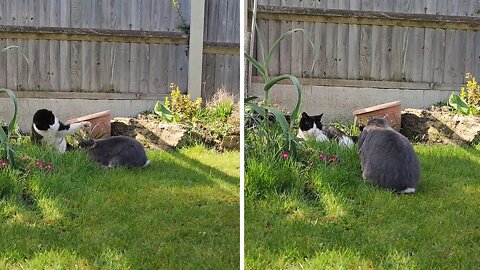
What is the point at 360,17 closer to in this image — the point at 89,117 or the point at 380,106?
the point at 380,106

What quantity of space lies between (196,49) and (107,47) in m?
0.22

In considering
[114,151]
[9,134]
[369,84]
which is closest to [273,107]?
[369,84]

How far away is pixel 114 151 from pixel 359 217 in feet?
1.96

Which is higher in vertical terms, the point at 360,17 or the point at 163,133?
the point at 360,17

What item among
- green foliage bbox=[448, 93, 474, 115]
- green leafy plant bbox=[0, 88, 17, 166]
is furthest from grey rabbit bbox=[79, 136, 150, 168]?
green foliage bbox=[448, 93, 474, 115]

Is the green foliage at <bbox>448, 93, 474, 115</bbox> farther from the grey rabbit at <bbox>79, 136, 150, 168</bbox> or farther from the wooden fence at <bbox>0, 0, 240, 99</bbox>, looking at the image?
the grey rabbit at <bbox>79, 136, 150, 168</bbox>

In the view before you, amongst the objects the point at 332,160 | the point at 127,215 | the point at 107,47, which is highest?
the point at 107,47

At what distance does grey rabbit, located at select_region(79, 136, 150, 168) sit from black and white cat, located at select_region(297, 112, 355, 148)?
0.40 metres

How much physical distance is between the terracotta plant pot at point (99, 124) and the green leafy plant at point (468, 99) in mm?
819

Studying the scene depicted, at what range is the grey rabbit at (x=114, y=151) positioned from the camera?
1290 mm

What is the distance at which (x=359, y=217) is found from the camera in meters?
1.28

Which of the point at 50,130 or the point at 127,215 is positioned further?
the point at 127,215

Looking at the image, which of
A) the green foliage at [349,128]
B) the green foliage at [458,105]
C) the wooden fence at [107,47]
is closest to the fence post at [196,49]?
the wooden fence at [107,47]

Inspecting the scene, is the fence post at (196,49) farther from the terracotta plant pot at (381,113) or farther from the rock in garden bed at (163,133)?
the terracotta plant pot at (381,113)
